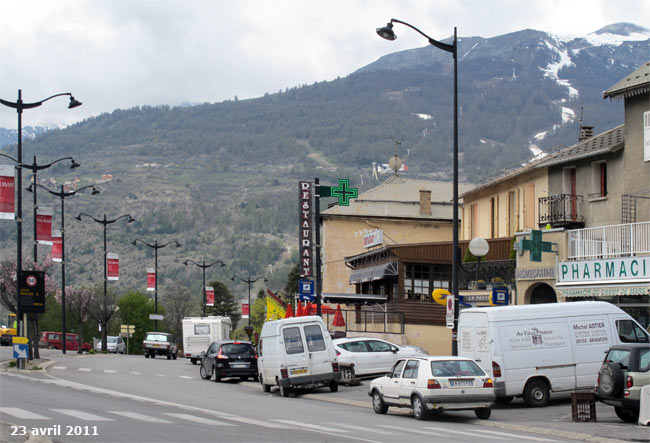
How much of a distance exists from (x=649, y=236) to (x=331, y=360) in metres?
10.3

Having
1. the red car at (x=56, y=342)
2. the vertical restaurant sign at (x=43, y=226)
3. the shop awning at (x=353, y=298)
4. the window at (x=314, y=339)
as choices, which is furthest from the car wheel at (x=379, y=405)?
the red car at (x=56, y=342)

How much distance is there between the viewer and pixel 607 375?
62.5 feet

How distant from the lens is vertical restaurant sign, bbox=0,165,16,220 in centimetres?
3419

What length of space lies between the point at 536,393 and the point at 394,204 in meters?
45.0

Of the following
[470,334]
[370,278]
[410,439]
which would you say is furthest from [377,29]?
[370,278]

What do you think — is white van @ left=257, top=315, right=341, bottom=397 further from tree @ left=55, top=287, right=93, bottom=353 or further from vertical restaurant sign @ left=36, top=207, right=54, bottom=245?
tree @ left=55, top=287, right=93, bottom=353

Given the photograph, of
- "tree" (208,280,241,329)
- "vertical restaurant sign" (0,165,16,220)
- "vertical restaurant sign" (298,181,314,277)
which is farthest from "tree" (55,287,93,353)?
"vertical restaurant sign" (0,165,16,220)

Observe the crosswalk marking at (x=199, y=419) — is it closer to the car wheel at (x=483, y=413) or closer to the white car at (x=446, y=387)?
the white car at (x=446, y=387)

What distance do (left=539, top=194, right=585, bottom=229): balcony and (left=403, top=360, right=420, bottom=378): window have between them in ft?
53.4

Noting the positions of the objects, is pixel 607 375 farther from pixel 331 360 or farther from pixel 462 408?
pixel 331 360

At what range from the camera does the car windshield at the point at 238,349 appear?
3616 cm

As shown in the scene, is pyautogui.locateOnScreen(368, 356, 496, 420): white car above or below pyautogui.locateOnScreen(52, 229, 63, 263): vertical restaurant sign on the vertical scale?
below

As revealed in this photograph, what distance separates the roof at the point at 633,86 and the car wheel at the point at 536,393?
1206cm

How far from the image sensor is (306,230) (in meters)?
52.4
